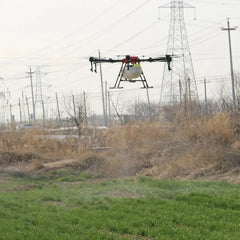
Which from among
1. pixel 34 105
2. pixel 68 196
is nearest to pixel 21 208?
pixel 68 196

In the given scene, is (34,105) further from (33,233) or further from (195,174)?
(33,233)

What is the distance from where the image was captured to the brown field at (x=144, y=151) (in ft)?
70.5

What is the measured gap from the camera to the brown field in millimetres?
21500

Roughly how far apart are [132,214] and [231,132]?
1405 centimetres

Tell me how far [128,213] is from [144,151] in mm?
15029

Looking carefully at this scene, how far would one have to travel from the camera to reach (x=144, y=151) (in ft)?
87.3

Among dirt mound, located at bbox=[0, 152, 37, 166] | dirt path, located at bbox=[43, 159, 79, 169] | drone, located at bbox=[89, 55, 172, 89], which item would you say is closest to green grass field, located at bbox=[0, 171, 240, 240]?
drone, located at bbox=[89, 55, 172, 89]

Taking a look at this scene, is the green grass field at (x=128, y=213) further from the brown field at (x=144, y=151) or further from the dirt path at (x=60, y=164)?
the dirt path at (x=60, y=164)

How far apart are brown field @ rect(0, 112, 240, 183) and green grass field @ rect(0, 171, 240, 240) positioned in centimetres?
436

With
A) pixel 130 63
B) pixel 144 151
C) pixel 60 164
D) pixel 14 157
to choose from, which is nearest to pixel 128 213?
pixel 130 63

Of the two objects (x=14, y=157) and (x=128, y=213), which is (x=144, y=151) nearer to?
(x=14, y=157)

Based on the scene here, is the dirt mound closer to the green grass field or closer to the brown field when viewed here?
the brown field

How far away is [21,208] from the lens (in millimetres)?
12992

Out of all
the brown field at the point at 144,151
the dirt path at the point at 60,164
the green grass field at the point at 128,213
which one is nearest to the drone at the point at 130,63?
the green grass field at the point at 128,213
